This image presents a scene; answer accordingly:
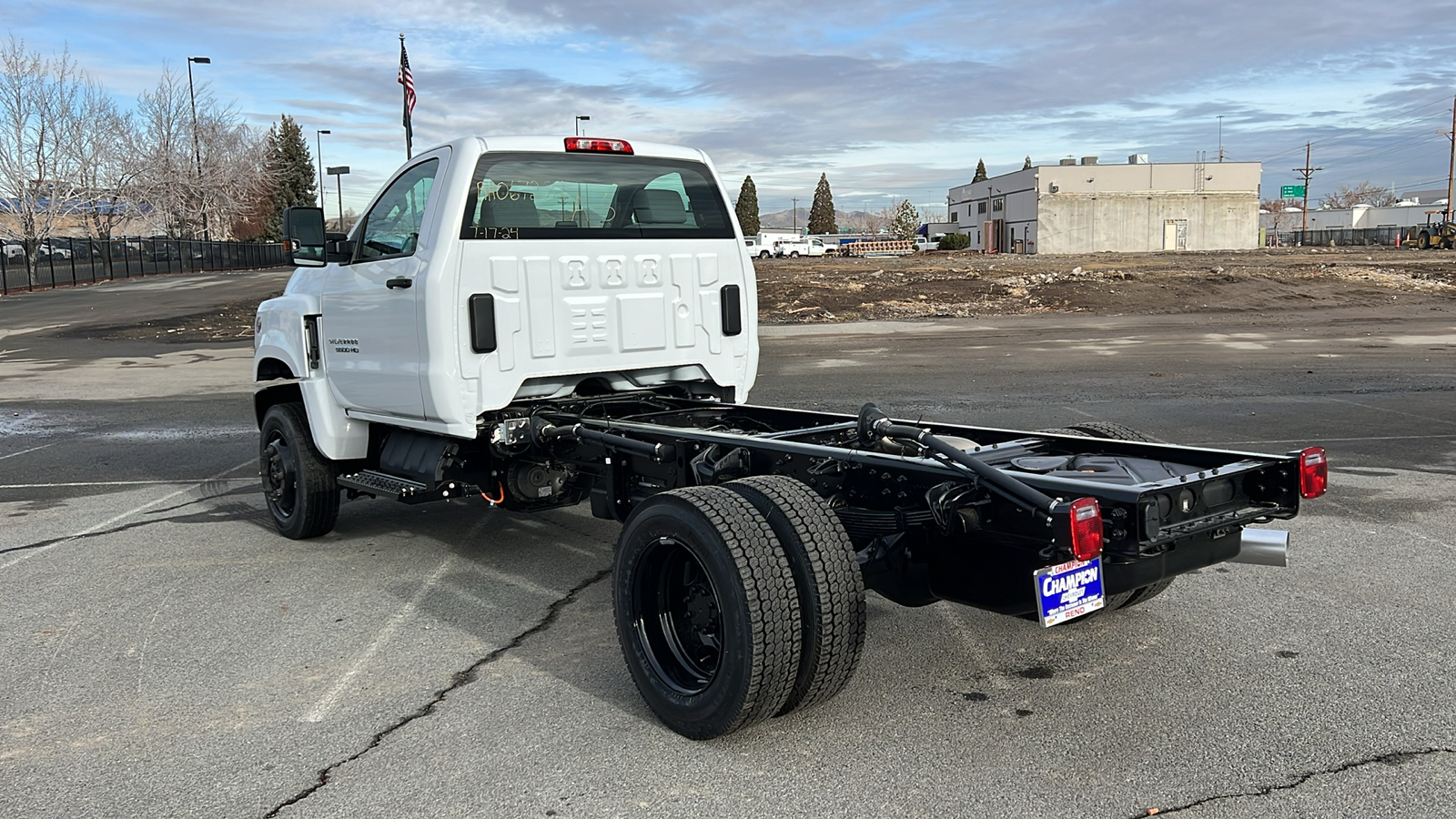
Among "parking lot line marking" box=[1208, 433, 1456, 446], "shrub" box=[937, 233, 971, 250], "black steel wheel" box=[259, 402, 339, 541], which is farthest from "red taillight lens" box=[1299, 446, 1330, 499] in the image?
"shrub" box=[937, 233, 971, 250]

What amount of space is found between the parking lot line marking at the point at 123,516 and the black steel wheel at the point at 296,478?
1.26 metres

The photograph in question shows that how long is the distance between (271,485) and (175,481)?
93.3 inches

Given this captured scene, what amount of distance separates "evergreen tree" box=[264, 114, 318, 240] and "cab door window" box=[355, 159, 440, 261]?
81.1 meters

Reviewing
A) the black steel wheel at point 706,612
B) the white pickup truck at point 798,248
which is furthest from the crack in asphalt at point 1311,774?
the white pickup truck at point 798,248

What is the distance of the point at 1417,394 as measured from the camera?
492 inches

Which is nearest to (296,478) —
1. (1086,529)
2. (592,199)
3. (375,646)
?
(375,646)

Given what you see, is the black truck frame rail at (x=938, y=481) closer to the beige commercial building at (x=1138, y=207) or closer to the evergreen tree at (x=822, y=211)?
the beige commercial building at (x=1138, y=207)

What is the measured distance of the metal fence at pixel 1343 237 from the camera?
90.3m

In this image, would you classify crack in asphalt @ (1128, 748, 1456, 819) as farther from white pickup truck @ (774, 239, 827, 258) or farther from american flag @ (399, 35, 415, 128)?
white pickup truck @ (774, 239, 827, 258)

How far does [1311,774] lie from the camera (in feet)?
12.0

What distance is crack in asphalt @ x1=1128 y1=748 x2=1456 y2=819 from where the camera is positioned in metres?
3.46

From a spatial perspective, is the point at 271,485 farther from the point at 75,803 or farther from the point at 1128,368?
the point at 1128,368

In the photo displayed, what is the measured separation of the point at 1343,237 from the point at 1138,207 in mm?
24577

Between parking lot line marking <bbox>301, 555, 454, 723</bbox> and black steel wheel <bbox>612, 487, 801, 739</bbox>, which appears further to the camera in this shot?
parking lot line marking <bbox>301, 555, 454, 723</bbox>
